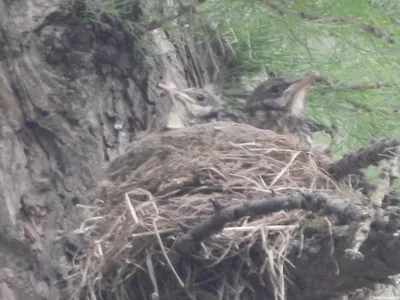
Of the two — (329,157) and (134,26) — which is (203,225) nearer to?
(329,157)

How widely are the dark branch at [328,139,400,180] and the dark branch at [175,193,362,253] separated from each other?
9.9 inches

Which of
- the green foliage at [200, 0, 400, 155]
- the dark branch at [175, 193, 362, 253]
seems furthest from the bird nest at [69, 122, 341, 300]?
→ the green foliage at [200, 0, 400, 155]

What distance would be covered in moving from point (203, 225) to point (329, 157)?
2.86 ft

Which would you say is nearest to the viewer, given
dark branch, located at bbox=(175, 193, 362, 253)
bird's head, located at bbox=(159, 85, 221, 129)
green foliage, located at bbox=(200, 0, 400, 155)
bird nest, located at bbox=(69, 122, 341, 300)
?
dark branch, located at bbox=(175, 193, 362, 253)

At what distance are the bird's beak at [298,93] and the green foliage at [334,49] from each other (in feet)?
0.12

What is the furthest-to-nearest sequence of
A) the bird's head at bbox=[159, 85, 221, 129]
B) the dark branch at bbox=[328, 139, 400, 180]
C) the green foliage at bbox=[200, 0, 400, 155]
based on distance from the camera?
1. the bird's head at bbox=[159, 85, 221, 129]
2. the green foliage at bbox=[200, 0, 400, 155]
3. the dark branch at bbox=[328, 139, 400, 180]

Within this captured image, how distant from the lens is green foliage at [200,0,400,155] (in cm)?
277

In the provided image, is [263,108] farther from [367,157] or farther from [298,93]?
[367,157]

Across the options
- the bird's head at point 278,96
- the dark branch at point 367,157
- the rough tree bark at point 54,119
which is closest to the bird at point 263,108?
the bird's head at point 278,96

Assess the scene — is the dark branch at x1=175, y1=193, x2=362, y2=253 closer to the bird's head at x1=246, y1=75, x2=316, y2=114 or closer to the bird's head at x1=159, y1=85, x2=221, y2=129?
the bird's head at x1=159, y1=85, x2=221, y2=129

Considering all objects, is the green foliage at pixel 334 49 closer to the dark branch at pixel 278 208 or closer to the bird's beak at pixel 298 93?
the bird's beak at pixel 298 93

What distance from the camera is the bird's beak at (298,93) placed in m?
3.53

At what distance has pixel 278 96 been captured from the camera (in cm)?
373

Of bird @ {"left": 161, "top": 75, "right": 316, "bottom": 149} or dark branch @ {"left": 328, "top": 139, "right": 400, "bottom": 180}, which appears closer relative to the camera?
dark branch @ {"left": 328, "top": 139, "right": 400, "bottom": 180}
